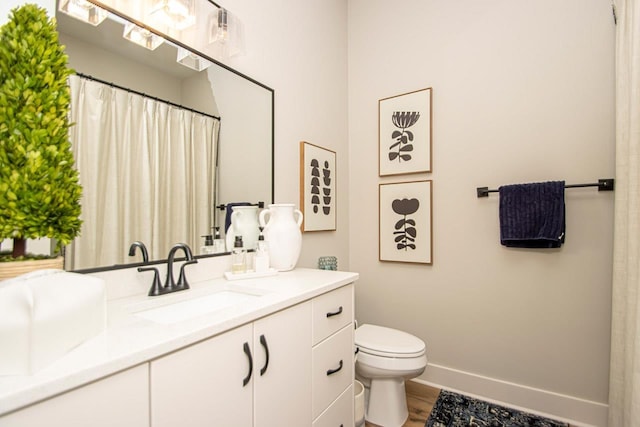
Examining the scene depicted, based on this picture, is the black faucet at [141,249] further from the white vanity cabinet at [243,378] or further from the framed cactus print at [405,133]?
the framed cactus print at [405,133]

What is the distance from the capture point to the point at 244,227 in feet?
5.13

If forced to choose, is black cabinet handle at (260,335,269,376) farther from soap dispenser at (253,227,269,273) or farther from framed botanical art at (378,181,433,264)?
framed botanical art at (378,181,433,264)

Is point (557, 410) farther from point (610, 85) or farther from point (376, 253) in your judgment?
point (610, 85)

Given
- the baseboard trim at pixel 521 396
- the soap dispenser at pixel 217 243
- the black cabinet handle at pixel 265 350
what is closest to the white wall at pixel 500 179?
the baseboard trim at pixel 521 396

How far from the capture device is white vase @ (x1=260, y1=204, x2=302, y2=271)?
59.8 inches

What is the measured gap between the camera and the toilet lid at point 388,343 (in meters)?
1.63

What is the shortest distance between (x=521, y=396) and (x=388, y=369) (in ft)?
3.11

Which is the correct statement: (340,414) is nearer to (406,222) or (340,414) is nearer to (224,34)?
(406,222)

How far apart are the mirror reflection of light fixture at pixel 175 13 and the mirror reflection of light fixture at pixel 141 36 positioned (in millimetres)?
85

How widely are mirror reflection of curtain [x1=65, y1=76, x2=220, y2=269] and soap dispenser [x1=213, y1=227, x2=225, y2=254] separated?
0.15 feet

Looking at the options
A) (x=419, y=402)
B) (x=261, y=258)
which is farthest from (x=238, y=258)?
(x=419, y=402)

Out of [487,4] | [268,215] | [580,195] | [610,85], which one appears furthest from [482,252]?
[487,4]

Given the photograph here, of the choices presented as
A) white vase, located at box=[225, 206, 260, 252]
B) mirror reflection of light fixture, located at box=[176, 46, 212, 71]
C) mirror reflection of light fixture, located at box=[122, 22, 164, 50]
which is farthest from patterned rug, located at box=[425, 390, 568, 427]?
mirror reflection of light fixture, located at box=[122, 22, 164, 50]

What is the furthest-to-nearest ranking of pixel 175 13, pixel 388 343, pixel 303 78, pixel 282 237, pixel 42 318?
pixel 303 78, pixel 388 343, pixel 282 237, pixel 175 13, pixel 42 318
